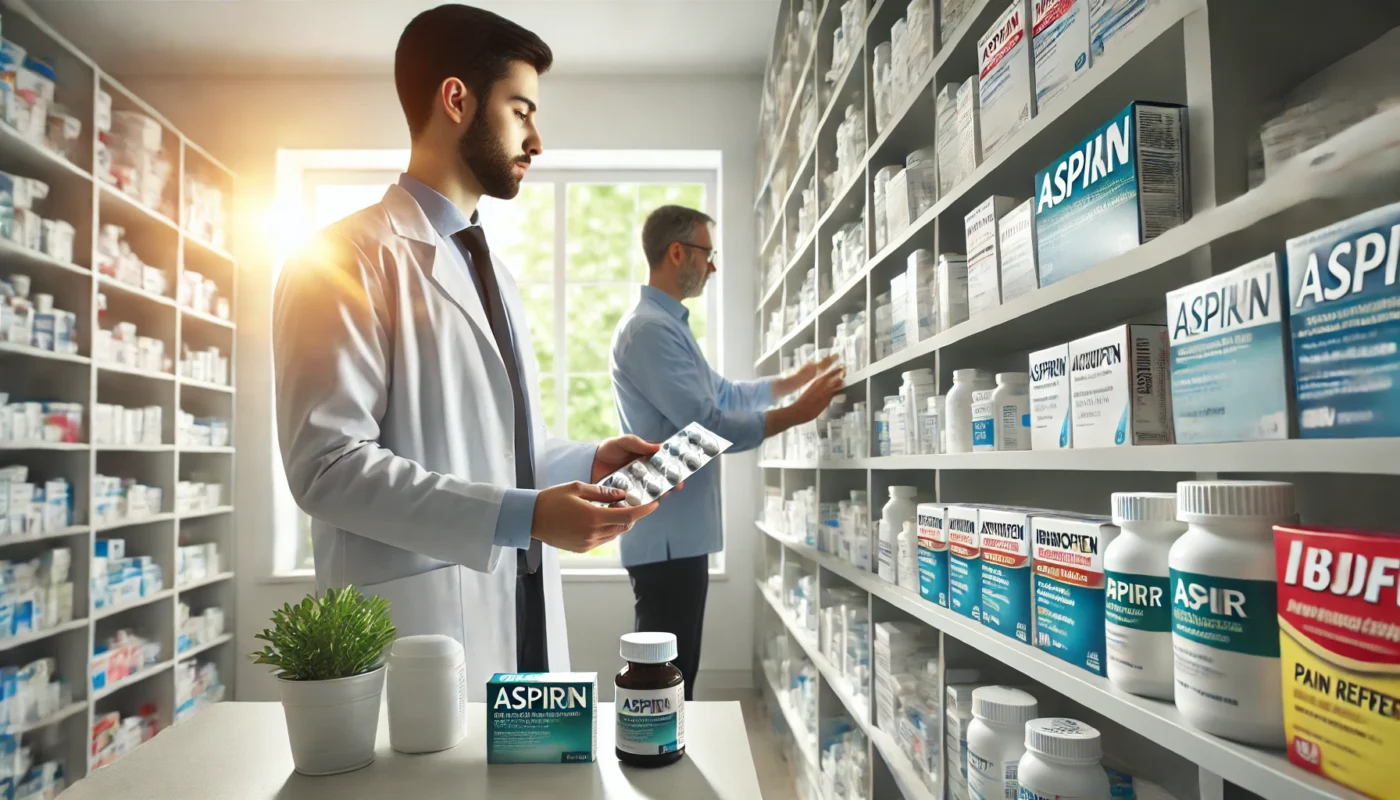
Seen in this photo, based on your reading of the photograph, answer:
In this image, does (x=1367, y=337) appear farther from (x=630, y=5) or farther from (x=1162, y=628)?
(x=630, y=5)

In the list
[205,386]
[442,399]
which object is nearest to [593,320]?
[205,386]

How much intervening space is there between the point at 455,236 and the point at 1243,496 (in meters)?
1.71

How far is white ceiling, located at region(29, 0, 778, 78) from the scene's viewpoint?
4379mm

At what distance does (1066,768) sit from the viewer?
970mm

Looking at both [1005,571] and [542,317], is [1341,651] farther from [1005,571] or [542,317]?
[542,317]

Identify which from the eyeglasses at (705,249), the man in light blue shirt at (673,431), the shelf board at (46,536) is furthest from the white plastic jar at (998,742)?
the shelf board at (46,536)

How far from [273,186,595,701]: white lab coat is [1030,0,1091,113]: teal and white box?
1.08 m

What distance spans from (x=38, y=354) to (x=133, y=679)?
171cm

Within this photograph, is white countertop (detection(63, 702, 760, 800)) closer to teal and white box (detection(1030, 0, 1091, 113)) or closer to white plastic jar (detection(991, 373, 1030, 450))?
white plastic jar (detection(991, 373, 1030, 450))

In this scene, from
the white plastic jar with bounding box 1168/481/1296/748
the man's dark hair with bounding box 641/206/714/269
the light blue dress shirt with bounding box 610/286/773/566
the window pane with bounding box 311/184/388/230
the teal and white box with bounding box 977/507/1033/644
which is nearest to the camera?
Answer: the white plastic jar with bounding box 1168/481/1296/748

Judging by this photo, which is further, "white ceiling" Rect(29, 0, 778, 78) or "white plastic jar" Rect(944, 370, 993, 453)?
"white ceiling" Rect(29, 0, 778, 78)

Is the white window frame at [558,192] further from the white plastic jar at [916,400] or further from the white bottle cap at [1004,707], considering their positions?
the white bottle cap at [1004,707]

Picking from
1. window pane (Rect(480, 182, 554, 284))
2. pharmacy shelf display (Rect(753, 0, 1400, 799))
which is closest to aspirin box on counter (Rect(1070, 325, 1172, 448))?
pharmacy shelf display (Rect(753, 0, 1400, 799))

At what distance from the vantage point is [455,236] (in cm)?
193
